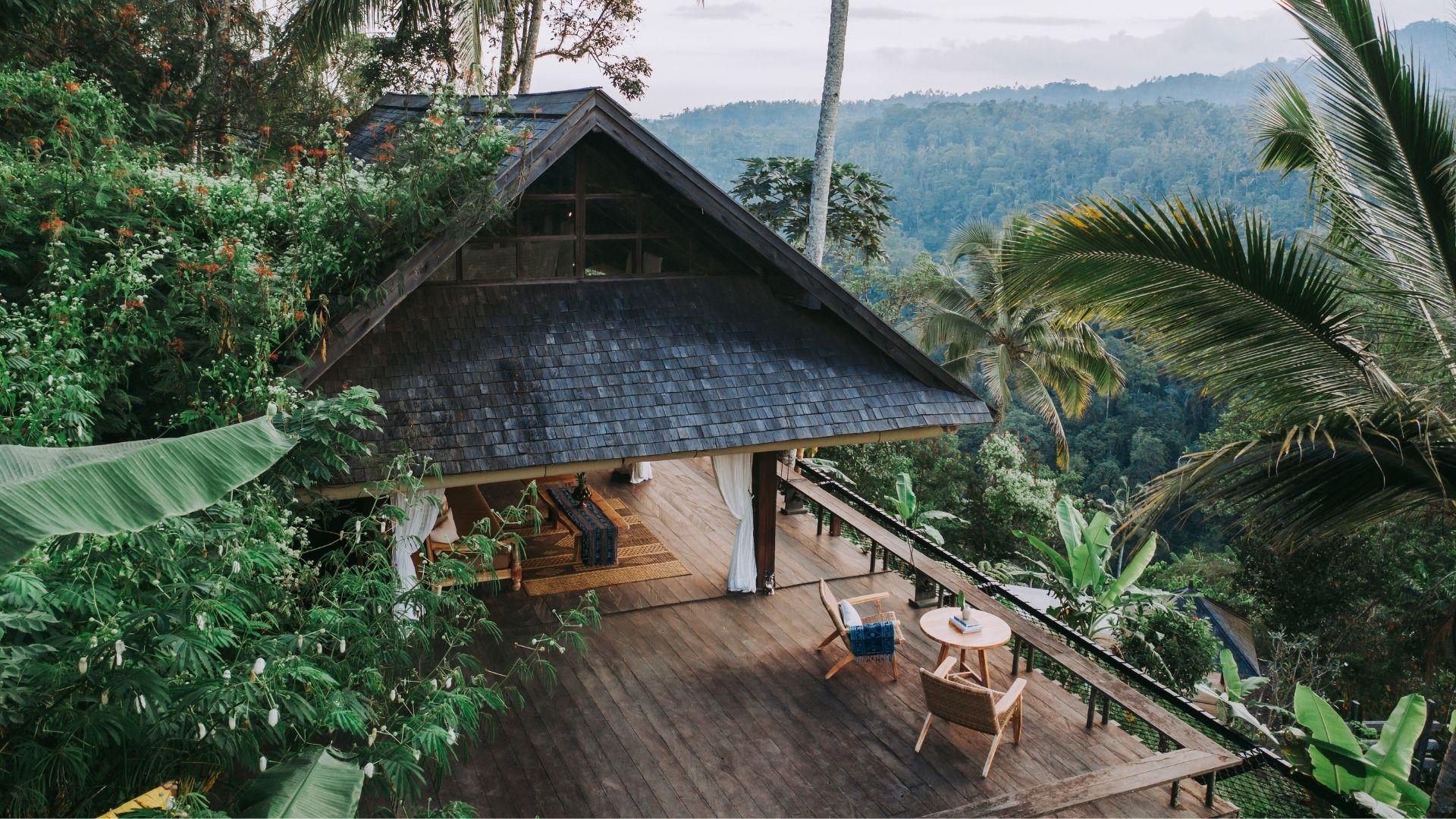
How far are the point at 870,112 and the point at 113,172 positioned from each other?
6365 centimetres

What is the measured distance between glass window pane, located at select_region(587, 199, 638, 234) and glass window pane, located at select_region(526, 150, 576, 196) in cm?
40

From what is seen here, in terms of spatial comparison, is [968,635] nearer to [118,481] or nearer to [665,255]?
[665,255]

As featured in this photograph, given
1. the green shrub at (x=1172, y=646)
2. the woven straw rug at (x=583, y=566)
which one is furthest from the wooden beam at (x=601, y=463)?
the green shrub at (x=1172, y=646)

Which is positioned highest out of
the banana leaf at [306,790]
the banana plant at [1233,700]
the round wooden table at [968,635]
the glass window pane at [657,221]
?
the glass window pane at [657,221]

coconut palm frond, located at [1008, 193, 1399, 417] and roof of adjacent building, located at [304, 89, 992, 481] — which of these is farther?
roof of adjacent building, located at [304, 89, 992, 481]

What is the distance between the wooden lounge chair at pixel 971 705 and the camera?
7129 mm

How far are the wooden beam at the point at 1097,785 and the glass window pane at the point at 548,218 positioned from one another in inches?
222

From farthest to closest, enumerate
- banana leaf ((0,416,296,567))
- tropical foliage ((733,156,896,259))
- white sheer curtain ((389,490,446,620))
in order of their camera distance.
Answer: tropical foliage ((733,156,896,259)) → white sheer curtain ((389,490,446,620)) → banana leaf ((0,416,296,567))

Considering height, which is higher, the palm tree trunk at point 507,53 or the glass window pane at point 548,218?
the palm tree trunk at point 507,53

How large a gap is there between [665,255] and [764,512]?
2.58 meters

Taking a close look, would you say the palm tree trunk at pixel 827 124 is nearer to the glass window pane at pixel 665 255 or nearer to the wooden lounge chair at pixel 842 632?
the glass window pane at pixel 665 255

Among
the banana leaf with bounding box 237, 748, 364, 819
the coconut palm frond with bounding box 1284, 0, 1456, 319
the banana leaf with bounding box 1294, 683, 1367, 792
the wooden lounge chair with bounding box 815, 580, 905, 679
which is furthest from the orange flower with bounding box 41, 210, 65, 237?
the banana leaf with bounding box 1294, 683, 1367, 792

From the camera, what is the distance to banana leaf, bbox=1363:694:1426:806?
743 cm

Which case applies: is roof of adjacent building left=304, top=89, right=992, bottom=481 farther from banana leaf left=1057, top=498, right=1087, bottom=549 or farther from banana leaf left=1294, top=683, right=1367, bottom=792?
banana leaf left=1294, top=683, right=1367, bottom=792
